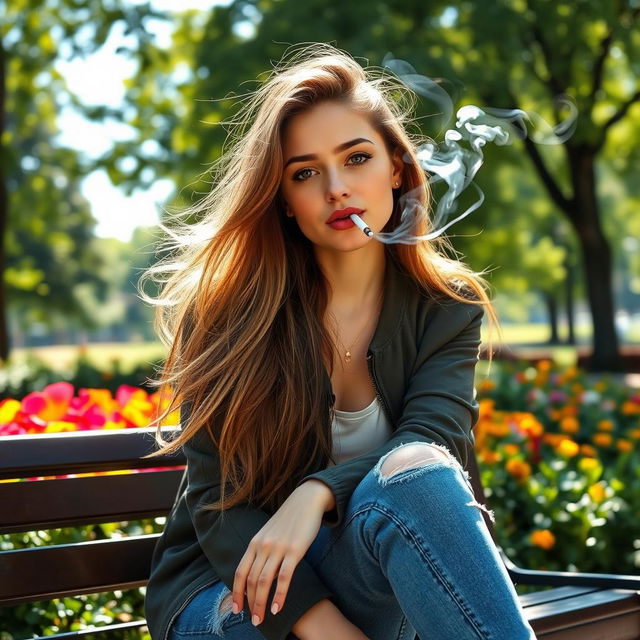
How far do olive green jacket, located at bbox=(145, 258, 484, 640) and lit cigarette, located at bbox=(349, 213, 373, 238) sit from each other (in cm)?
22

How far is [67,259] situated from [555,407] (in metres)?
33.0

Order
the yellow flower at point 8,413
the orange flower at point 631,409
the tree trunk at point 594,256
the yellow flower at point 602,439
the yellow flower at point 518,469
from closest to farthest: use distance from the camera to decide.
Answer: the yellow flower at point 8,413, the yellow flower at point 518,469, the yellow flower at point 602,439, the orange flower at point 631,409, the tree trunk at point 594,256

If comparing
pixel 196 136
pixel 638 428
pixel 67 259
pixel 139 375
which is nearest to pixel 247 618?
pixel 638 428

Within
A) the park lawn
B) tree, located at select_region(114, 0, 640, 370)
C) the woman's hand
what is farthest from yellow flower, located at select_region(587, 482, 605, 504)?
tree, located at select_region(114, 0, 640, 370)

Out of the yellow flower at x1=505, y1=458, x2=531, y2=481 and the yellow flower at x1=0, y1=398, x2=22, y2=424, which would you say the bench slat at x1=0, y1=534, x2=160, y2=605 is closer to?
the yellow flower at x1=0, y1=398, x2=22, y2=424

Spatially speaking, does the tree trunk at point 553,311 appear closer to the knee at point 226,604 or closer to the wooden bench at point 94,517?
the wooden bench at point 94,517

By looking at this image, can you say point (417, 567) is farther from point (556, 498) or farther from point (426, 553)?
point (556, 498)

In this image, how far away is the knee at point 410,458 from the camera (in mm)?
1890

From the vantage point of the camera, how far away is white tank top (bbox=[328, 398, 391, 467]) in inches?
91.9

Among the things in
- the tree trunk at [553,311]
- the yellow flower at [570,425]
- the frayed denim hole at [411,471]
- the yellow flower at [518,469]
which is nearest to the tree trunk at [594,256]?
the yellow flower at [570,425]

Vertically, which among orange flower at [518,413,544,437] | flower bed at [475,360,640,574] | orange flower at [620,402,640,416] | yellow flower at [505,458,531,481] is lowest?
orange flower at [620,402,640,416]

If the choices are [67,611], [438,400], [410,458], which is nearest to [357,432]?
[438,400]

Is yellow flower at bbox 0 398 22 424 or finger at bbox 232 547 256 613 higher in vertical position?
finger at bbox 232 547 256 613

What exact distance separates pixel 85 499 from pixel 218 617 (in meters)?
0.53
